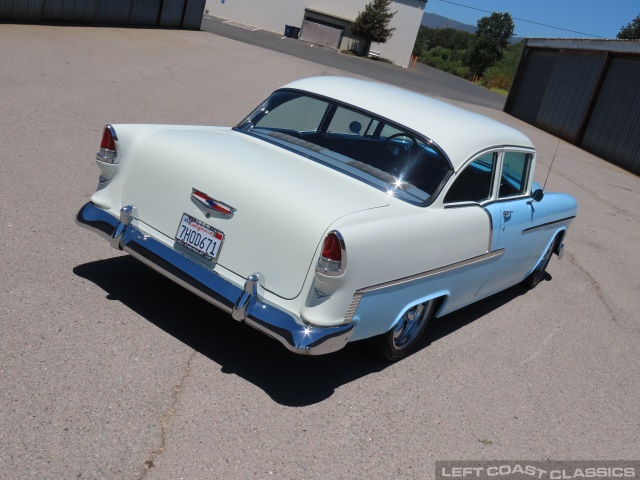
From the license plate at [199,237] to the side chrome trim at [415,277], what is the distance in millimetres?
816

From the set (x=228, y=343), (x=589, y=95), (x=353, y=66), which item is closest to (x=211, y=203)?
(x=228, y=343)

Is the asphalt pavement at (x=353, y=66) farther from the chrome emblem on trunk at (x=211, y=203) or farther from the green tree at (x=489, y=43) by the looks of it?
the green tree at (x=489, y=43)

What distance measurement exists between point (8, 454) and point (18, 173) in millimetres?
4231

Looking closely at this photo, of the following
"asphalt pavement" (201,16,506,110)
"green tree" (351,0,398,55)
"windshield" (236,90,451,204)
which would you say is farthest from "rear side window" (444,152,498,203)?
"green tree" (351,0,398,55)

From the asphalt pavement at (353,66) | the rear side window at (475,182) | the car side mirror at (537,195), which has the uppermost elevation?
the rear side window at (475,182)

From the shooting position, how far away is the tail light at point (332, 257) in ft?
13.3

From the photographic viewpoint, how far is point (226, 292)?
4.27 m

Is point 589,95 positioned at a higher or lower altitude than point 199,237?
higher

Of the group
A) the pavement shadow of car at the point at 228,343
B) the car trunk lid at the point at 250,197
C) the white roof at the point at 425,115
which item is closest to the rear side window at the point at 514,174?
the white roof at the point at 425,115

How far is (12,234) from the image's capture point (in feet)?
18.1

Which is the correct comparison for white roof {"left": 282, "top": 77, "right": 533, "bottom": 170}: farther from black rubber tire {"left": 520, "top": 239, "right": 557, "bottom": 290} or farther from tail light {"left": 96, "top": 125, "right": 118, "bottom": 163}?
black rubber tire {"left": 520, "top": 239, "right": 557, "bottom": 290}

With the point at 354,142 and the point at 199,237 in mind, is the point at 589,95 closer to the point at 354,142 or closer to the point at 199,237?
the point at 354,142

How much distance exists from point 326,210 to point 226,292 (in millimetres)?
708

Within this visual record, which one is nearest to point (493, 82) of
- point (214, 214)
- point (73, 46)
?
point (73, 46)
